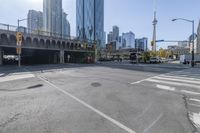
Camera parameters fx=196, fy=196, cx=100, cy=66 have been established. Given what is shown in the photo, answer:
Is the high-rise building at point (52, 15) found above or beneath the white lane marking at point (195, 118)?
above

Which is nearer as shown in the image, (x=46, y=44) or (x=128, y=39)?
(x=46, y=44)

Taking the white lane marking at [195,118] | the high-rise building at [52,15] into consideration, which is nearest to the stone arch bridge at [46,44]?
the high-rise building at [52,15]

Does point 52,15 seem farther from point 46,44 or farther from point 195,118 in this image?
point 195,118

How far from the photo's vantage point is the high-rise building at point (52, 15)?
78875mm

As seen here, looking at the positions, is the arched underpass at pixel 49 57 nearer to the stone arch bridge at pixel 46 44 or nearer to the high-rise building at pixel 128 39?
the stone arch bridge at pixel 46 44

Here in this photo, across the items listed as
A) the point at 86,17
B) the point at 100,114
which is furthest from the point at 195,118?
the point at 86,17

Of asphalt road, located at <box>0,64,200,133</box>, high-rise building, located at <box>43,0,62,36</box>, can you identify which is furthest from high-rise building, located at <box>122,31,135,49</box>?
asphalt road, located at <box>0,64,200,133</box>

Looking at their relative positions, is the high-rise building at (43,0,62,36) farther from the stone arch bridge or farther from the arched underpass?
the stone arch bridge

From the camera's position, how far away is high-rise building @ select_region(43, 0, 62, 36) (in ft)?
259

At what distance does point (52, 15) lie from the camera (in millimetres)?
80750

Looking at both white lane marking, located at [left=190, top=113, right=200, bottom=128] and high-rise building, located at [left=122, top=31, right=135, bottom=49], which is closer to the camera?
white lane marking, located at [left=190, top=113, right=200, bottom=128]

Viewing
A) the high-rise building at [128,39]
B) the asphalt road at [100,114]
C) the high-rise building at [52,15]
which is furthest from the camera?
the high-rise building at [128,39]

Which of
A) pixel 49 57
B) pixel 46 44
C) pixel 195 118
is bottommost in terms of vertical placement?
pixel 195 118

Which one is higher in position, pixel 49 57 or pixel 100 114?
pixel 49 57
